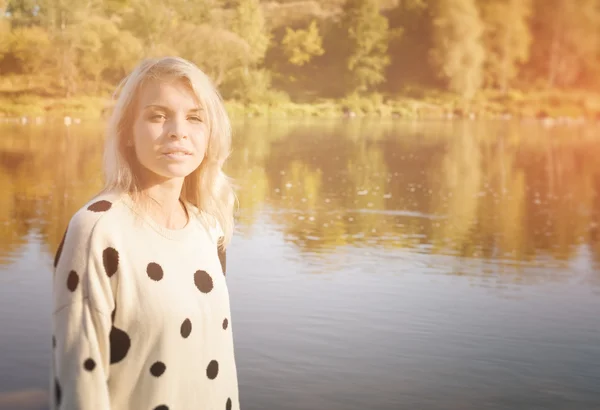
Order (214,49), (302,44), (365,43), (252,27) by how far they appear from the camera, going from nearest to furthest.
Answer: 1. (214,49)
2. (252,27)
3. (302,44)
4. (365,43)

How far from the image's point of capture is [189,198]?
1500 millimetres

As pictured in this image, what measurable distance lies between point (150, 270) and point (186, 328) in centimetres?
9

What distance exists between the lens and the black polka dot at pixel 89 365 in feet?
4.25

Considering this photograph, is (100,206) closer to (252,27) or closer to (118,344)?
(118,344)

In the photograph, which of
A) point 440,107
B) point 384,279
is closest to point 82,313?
point 384,279

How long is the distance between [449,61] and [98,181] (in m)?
23.3

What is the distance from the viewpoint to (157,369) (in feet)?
4.50

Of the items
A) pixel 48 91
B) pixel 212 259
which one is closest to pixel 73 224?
pixel 212 259

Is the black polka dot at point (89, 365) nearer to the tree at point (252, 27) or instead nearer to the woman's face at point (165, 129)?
the woman's face at point (165, 129)

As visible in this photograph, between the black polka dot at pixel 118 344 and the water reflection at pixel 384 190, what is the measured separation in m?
7.50

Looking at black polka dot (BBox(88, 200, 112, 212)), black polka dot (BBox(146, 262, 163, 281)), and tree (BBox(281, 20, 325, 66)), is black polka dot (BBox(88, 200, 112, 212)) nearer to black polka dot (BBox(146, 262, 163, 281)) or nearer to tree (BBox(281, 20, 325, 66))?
black polka dot (BBox(146, 262, 163, 281))

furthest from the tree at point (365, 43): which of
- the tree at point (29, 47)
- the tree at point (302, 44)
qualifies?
the tree at point (29, 47)

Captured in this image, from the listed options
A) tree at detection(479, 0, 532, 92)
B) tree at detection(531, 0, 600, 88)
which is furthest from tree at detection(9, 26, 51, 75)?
tree at detection(531, 0, 600, 88)

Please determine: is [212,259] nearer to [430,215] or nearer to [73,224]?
[73,224]
